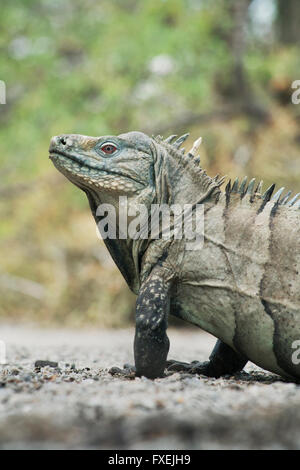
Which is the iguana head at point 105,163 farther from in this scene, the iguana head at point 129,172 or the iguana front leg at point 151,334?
the iguana front leg at point 151,334

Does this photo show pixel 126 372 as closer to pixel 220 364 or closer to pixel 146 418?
pixel 220 364

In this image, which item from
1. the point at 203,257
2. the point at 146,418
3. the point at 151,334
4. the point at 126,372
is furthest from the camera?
the point at 126,372

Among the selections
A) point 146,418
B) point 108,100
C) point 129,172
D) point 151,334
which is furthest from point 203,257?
point 108,100

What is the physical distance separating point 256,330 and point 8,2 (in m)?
15.4

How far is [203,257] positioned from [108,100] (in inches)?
478

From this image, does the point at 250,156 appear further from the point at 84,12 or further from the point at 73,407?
→ the point at 73,407

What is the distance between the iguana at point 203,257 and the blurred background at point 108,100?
9.80 meters

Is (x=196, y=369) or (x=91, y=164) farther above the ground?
(x=91, y=164)

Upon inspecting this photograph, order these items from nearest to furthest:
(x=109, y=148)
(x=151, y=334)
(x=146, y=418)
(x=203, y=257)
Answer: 1. (x=146, y=418)
2. (x=151, y=334)
3. (x=203, y=257)
4. (x=109, y=148)

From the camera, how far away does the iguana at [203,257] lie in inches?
160

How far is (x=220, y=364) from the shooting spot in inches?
189

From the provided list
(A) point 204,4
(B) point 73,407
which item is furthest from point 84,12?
(B) point 73,407

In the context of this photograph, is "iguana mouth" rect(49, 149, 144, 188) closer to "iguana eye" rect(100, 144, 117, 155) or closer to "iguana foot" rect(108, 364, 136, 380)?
"iguana eye" rect(100, 144, 117, 155)

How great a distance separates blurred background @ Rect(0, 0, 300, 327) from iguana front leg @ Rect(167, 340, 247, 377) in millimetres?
9440
